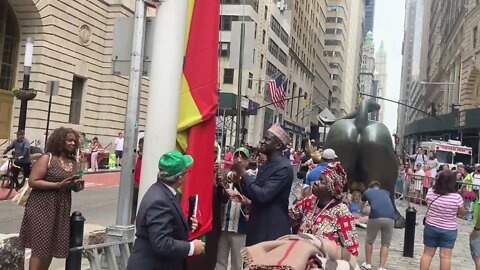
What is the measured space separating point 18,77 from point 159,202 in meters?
24.3

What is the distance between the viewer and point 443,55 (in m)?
65.5

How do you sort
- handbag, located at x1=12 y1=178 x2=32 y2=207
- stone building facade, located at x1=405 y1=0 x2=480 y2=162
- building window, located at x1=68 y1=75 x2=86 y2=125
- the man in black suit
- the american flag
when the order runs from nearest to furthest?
the man in black suit → handbag, located at x1=12 y1=178 x2=32 y2=207 → building window, located at x1=68 y1=75 x2=86 y2=125 → stone building facade, located at x1=405 y1=0 x2=480 y2=162 → the american flag

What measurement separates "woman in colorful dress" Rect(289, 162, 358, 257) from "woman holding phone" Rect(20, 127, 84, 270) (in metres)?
2.40

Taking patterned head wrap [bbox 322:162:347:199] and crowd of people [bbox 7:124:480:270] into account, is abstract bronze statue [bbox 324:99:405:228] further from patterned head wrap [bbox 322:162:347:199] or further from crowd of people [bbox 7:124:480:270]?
patterned head wrap [bbox 322:162:347:199]

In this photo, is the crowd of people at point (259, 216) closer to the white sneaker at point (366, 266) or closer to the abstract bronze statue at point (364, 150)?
the white sneaker at point (366, 266)

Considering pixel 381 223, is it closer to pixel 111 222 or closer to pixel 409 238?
pixel 409 238

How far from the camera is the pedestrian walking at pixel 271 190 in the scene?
4.76 metres

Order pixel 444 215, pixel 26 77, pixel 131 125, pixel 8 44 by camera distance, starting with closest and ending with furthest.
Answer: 1. pixel 131 125
2. pixel 444 215
3. pixel 26 77
4. pixel 8 44

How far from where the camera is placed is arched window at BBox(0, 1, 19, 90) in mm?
24953

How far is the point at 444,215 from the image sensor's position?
Answer: 7.54m

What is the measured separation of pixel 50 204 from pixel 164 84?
5.19ft

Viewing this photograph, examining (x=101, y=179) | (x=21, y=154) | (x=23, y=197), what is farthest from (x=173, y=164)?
(x=101, y=179)

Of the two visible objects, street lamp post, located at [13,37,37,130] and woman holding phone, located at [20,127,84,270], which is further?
street lamp post, located at [13,37,37,130]

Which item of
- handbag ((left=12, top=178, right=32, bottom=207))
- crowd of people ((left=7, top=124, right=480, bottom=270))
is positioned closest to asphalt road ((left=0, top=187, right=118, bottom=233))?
crowd of people ((left=7, top=124, right=480, bottom=270))
